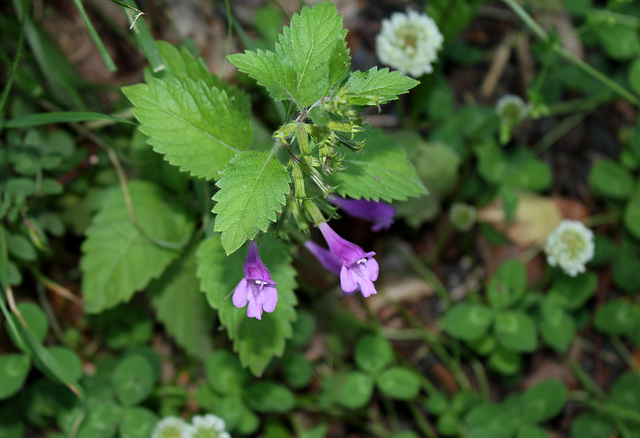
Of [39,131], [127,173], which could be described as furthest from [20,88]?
[127,173]

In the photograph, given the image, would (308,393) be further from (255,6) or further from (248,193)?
(255,6)

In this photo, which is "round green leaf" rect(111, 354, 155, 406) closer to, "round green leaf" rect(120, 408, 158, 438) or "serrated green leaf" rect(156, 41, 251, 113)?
"round green leaf" rect(120, 408, 158, 438)

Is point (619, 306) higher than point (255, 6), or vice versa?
point (255, 6)

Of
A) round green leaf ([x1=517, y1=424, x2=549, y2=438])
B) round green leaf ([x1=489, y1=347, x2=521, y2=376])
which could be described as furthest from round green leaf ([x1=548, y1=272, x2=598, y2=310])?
round green leaf ([x1=517, y1=424, x2=549, y2=438])

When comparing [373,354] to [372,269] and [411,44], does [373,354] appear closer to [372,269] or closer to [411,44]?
[372,269]

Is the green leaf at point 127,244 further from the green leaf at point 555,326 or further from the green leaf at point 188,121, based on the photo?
the green leaf at point 555,326

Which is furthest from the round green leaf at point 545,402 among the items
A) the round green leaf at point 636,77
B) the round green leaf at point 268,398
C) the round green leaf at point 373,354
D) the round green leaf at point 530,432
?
the round green leaf at point 636,77
